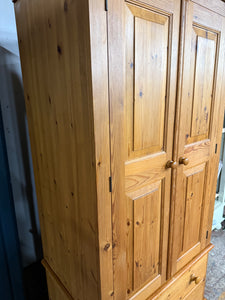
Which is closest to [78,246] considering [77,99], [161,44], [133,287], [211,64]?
[133,287]

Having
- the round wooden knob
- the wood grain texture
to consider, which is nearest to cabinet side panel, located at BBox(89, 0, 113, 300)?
the wood grain texture

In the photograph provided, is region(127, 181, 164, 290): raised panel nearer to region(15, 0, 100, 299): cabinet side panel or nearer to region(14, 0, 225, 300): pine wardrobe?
region(14, 0, 225, 300): pine wardrobe

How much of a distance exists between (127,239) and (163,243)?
0.26 m

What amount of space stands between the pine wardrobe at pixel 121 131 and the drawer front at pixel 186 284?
2 centimetres

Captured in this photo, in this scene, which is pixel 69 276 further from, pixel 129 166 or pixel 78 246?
pixel 129 166

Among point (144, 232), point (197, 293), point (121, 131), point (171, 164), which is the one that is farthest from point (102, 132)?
point (197, 293)

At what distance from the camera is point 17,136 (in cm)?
130

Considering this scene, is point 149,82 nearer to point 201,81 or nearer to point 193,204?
point 201,81

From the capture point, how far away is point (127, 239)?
838 millimetres

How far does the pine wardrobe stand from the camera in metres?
0.64

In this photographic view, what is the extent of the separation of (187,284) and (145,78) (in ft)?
3.94

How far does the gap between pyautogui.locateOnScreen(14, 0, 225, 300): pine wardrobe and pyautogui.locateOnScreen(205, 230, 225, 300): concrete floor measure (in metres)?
0.67

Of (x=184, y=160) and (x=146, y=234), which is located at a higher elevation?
(x=184, y=160)

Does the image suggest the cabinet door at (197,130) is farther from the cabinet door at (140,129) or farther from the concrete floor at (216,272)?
the concrete floor at (216,272)
